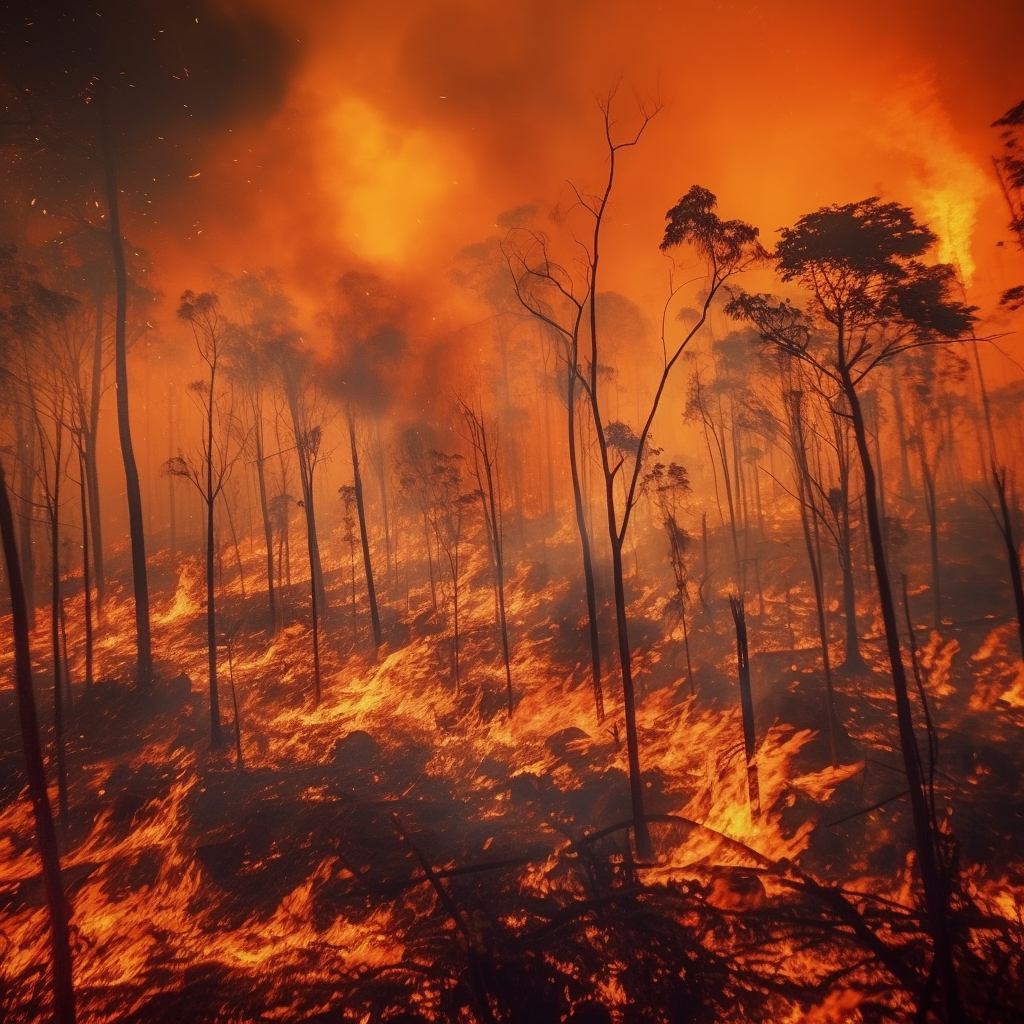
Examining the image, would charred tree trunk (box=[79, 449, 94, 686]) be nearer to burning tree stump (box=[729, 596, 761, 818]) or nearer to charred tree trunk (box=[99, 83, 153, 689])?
charred tree trunk (box=[99, 83, 153, 689])

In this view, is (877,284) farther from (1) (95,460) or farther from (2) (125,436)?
(1) (95,460)

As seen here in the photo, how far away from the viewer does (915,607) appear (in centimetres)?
2317

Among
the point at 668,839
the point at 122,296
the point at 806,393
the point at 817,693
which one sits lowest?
the point at 668,839

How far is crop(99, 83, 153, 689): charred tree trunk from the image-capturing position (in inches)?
831

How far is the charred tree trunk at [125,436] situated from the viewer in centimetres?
2111

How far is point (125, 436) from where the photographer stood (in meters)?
21.6

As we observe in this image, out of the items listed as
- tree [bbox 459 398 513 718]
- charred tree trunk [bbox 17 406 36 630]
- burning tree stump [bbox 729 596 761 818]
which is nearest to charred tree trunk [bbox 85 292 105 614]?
charred tree trunk [bbox 17 406 36 630]

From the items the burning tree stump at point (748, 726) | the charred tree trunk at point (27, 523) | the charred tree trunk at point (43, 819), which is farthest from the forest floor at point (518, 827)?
the charred tree trunk at point (27, 523)

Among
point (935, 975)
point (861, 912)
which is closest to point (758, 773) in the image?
point (861, 912)

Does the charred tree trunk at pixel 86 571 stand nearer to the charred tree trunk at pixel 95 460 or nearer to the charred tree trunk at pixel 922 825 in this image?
the charred tree trunk at pixel 95 460

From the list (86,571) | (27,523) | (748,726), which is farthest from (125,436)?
(748,726)

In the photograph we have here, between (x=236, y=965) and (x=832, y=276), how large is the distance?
53.1 feet

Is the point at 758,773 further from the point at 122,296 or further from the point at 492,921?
the point at 122,296

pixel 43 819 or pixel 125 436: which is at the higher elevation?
pixel 125 436
